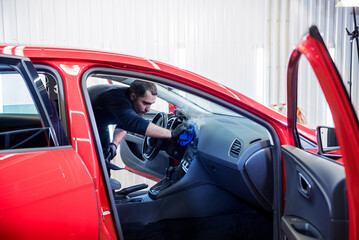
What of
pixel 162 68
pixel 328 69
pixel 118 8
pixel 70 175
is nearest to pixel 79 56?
pixel 162 68

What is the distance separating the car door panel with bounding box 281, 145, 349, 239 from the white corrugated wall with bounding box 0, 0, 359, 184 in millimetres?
3313

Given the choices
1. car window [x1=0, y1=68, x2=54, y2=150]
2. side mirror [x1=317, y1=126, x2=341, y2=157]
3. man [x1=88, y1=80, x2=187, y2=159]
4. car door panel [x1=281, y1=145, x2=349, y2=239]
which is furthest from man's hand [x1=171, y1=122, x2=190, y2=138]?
car window [x1=0, y1=68, x2=54, y2=150]

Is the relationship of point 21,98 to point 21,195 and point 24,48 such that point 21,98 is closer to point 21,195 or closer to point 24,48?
point 24,48

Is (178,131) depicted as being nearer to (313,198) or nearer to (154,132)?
(154,132)

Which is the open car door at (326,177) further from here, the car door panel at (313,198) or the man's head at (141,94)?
the man's head at (141,94)

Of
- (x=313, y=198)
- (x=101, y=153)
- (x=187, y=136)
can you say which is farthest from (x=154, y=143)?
(x=313, y=198)

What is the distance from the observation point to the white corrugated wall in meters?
4.09

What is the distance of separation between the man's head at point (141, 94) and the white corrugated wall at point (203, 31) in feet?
7.66

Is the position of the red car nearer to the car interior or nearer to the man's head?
the car interior

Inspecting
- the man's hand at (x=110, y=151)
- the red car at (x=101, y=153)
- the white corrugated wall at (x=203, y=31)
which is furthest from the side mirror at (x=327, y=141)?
the white corrugated wall at (x=203, y=31)

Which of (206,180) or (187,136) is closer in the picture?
(187,136)

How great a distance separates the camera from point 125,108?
6.36 ft

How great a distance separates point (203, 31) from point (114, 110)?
2.87 metres

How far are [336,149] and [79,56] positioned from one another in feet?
3.58
